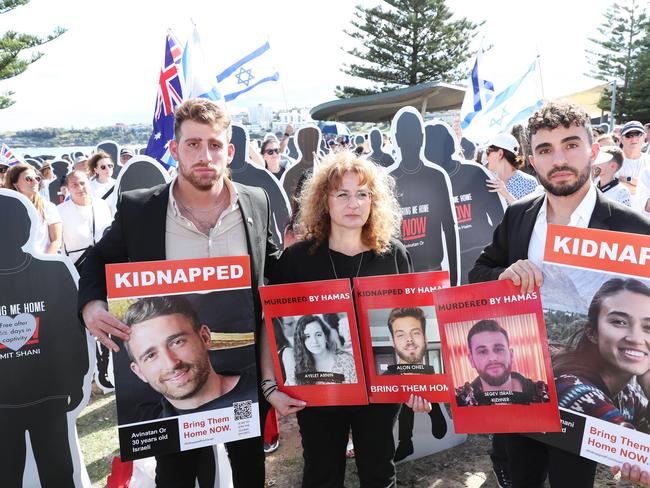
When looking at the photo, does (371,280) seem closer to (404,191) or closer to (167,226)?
(167,226)

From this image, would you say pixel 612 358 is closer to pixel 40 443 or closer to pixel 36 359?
pixel 36 359

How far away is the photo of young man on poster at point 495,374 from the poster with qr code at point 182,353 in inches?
35.6

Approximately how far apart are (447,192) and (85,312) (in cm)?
276

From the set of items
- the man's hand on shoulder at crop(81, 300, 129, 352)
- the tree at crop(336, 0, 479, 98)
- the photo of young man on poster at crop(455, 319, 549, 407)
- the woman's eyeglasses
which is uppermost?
the tree at crop(336, 0, 479, 98)

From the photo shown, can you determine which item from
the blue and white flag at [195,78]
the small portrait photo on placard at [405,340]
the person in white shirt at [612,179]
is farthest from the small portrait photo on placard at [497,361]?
the blue and white flag at [195,78]

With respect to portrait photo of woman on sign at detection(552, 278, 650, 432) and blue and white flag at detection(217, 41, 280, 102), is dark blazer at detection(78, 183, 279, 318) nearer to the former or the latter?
portrait photo of woman on sign at detection(552, 278, 650, 432)

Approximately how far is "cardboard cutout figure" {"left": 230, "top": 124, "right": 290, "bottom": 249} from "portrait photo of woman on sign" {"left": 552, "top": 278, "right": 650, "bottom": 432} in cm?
340

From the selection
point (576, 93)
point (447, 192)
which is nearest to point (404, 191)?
point (447, 192)

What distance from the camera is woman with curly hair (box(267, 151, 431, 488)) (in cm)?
223

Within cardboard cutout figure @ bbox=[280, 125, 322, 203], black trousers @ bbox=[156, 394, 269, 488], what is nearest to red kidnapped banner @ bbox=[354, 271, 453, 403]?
black trousers @ bbox=[156, 394, 269, 488]

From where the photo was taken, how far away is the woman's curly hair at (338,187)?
228 cm

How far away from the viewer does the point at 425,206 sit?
12.9ft

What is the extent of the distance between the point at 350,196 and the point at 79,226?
4.12 metres

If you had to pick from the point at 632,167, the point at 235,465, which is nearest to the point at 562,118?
the point at 235,465
